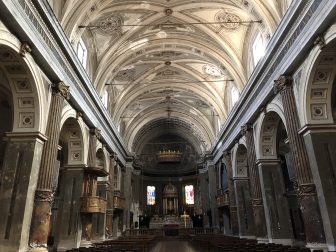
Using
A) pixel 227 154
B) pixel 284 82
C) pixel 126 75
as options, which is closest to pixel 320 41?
pixel 284 82

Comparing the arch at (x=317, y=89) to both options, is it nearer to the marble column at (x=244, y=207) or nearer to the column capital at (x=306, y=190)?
the column capital at (x=306, y=190)

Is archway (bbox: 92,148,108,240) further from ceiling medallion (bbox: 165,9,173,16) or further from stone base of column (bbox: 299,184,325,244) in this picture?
stone base of column (bbox: 299,184,325,244)

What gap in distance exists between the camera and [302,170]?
348 inches

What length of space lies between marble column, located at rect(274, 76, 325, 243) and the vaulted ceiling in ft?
8.58

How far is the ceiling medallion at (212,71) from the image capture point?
1883cm

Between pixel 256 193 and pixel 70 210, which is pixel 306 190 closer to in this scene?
pixel 256 193

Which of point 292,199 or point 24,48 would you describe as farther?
point 292,199

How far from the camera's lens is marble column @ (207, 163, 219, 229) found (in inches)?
929

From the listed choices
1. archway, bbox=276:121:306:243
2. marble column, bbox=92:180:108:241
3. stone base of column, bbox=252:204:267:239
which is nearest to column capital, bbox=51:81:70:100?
marble column, bbox=92:180:108:241

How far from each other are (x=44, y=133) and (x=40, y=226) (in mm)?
2731

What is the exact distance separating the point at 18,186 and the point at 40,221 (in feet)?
3.77

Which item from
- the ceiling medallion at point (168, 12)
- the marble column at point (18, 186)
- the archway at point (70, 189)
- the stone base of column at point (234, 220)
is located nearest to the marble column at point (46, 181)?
the marble column at point (18, 186)

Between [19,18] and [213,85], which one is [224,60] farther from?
[19,18]

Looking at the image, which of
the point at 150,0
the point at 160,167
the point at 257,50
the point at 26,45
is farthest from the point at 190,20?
the point at 160,167
